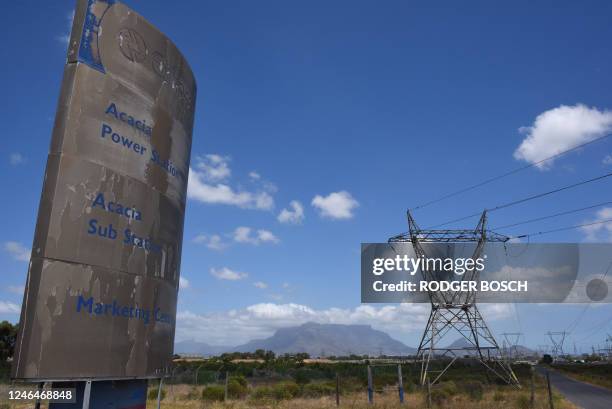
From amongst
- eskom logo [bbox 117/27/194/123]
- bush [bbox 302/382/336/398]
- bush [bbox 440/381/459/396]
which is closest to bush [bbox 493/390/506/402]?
bush [bbox 440/381/459/396]

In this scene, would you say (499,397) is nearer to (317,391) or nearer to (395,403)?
(395,403)

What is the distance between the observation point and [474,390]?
1209 inches

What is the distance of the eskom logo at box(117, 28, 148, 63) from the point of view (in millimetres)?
9281

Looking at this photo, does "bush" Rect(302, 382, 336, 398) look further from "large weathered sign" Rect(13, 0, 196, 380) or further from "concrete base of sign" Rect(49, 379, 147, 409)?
"large weathered sign" Rect(13, 0, 196, 380)

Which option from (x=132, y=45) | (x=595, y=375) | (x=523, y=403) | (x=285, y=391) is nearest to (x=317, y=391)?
(x=285, y=391)

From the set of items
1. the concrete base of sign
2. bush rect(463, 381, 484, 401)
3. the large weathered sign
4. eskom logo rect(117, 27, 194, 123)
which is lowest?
bush rect(463, 381, 484, 401)

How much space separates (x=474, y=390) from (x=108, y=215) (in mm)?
28105

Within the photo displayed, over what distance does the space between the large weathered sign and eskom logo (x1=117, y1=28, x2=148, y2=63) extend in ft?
0.07

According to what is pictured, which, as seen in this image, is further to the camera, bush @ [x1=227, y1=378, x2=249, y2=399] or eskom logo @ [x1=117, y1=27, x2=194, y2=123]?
bush @ [x1=227, y1=378, x2=249, y2=399]

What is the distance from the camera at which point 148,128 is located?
31.8 feet

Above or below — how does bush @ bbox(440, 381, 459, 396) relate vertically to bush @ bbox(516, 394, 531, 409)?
below

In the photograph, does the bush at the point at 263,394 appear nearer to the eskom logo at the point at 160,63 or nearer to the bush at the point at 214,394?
the bush at the point at 214,394

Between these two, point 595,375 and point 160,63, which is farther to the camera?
point 595,375

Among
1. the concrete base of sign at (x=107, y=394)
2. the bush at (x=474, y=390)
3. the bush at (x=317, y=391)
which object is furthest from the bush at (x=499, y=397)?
the concrete base of sign at (x=107, y=394)
